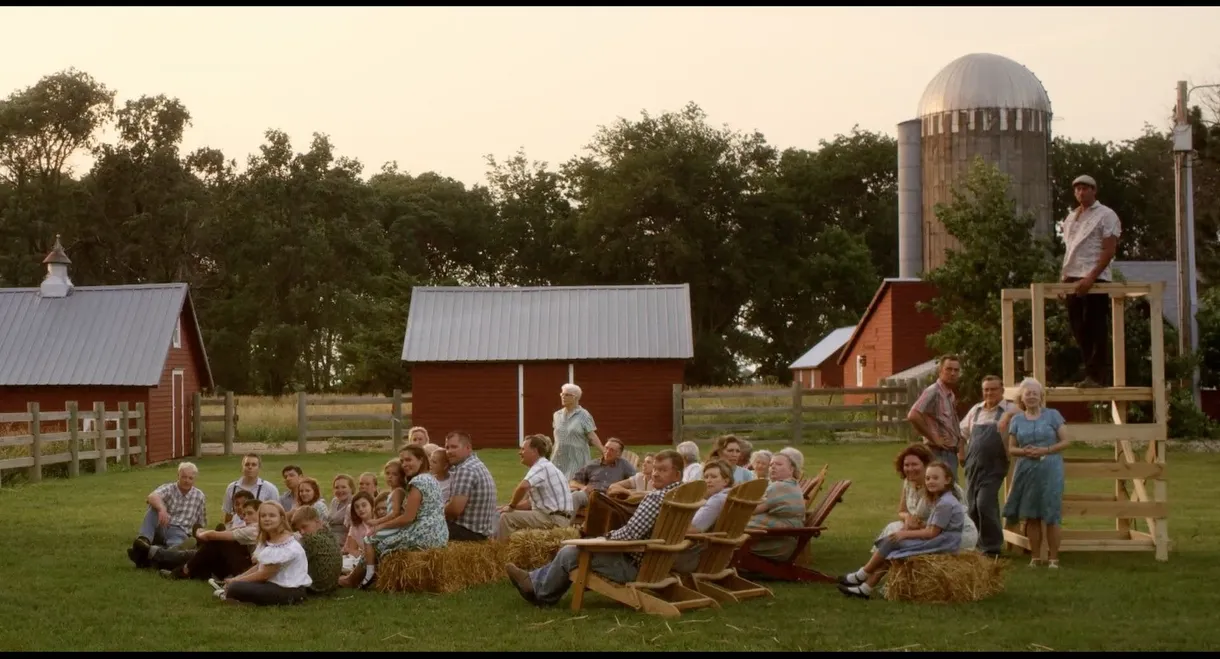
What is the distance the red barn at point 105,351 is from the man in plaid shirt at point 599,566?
2103 centimetres

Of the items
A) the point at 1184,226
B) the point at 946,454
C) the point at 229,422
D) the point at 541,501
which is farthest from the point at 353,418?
the point at 946,454

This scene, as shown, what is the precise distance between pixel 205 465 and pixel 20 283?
29007 millimetres

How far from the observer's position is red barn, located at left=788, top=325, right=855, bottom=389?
5312 centimetres

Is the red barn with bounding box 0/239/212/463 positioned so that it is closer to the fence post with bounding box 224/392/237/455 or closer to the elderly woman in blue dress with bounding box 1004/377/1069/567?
the fence post with bounding box 224/392/237/455

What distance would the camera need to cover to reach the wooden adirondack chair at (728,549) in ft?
34.0

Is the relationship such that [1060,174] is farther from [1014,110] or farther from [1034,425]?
[1034,425]

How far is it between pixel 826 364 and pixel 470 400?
2301 cm

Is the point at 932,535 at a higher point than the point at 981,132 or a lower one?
lower

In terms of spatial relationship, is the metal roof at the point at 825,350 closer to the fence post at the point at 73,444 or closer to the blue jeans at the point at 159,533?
the fence post at the point at 73,444

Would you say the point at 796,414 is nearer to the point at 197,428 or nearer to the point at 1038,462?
the point at 197,428

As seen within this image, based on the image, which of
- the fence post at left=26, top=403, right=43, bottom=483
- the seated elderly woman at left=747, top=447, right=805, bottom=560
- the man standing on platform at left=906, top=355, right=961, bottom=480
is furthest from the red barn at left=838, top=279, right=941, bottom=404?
the seated elderly woman at left=747, top=447, right=805, bottom=560

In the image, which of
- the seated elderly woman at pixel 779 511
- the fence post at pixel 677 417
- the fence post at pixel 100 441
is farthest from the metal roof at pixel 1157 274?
the seated elderly woman at pixel 779 511

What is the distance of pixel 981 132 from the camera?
42125 mm

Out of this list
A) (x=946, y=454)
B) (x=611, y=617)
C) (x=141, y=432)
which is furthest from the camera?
(x=141, y=432)
